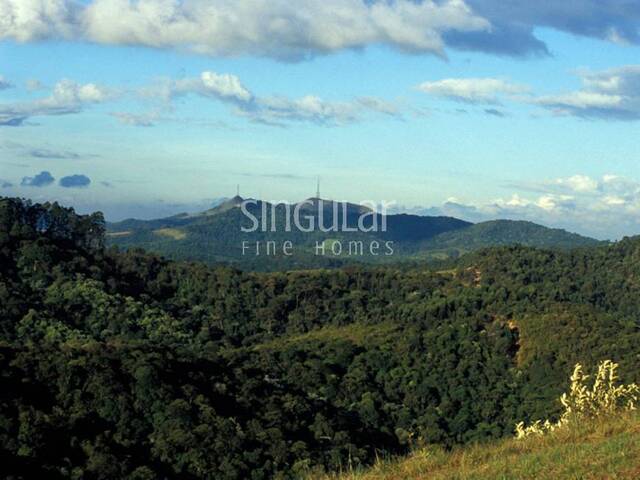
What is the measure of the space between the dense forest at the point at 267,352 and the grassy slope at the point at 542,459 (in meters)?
1.58

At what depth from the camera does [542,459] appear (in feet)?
35.2

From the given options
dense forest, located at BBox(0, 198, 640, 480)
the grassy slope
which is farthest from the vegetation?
dense forest, located at BBox(0, 198, 640, 480)

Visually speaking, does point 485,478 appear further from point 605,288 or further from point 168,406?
point 605,288

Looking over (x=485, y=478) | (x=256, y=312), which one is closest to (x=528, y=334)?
(x=256, y=312)

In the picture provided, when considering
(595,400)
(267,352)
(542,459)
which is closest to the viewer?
(542,459)

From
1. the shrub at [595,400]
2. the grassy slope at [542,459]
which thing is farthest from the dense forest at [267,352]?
the shrub at [595,400]

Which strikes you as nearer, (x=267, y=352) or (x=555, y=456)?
(x=555, y=456)

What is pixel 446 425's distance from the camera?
64812mm

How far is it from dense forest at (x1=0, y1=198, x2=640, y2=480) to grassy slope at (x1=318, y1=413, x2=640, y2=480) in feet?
5.18

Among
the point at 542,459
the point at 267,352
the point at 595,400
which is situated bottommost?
the point at 267,352

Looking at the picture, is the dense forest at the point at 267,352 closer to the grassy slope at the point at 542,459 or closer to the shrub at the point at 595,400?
the grassy slope at the point at 542,459

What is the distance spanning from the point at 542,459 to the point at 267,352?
197 feet

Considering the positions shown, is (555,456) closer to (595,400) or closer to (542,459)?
(542,459)

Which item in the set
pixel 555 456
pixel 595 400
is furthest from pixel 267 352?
pixel 555 456
